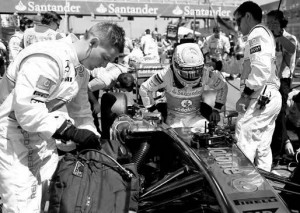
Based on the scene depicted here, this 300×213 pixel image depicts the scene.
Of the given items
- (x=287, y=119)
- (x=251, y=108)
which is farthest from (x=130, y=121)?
(x=287, y=119)

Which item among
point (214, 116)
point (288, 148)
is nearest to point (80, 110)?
point (214, 116)

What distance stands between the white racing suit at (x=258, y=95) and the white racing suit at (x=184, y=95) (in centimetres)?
25

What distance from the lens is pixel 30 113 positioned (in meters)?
1.71

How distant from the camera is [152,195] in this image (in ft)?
7.31

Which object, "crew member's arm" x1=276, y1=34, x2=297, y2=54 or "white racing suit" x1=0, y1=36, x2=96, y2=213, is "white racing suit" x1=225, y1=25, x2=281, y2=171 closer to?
"crew member's arm" x1=276, y1=34, x2=297, y2=54

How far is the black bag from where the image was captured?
5.87 feet

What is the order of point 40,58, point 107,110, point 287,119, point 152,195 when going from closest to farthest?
point 40,58
point 152,195
point 107,110
point 287,119

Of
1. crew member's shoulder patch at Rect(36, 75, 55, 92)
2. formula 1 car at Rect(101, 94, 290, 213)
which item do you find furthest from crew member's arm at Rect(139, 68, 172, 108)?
crew member's shoulder patch at Rect(36, 75, 55, 92)

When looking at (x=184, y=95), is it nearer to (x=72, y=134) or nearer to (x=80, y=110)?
(x=80, y=110)

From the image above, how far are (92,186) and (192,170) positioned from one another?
604 mm

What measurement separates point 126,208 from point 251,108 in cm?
172

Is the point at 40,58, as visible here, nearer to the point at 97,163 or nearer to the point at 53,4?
the point at 97,163

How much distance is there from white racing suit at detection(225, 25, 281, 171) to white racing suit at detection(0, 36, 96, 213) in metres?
1.65

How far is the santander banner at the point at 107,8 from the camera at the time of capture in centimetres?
2091
